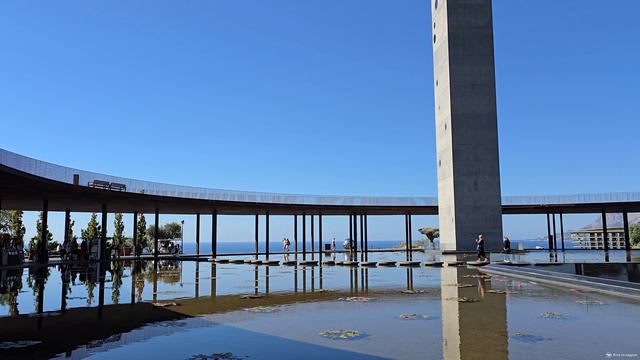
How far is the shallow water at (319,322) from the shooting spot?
6.68 meters

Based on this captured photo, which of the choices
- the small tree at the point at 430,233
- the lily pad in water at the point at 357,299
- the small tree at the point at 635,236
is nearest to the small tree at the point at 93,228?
the small tree at the point at 430,233

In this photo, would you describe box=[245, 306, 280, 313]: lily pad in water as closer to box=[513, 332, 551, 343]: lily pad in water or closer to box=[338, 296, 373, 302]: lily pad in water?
box=[338, 296, 373, 302]: lily pad in water

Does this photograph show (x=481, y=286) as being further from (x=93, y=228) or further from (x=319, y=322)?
(x=93, y=228)

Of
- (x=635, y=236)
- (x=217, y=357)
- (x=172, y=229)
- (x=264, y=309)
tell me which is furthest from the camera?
(x=172, y=229)

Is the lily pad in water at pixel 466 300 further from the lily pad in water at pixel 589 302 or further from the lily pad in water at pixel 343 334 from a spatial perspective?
the lily pad in water at pixel 343 334

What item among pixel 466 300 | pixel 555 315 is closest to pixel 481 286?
pixel 466 300

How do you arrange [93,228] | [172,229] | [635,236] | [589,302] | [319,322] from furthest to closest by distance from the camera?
[172,229]
[635,236]
[93,228]
[589,302]
[319,322]

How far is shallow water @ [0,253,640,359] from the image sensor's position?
6.68m

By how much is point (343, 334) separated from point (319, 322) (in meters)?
1.25

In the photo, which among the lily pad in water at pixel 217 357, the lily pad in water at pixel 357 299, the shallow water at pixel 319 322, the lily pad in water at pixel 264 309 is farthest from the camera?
→ the lily pad in water at pixel 357 299

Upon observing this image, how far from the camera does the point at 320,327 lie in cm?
842

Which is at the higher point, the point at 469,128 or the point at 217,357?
the point at 469,128

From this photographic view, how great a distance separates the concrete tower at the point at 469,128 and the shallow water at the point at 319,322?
79.2 feet

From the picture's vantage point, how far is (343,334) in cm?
775
